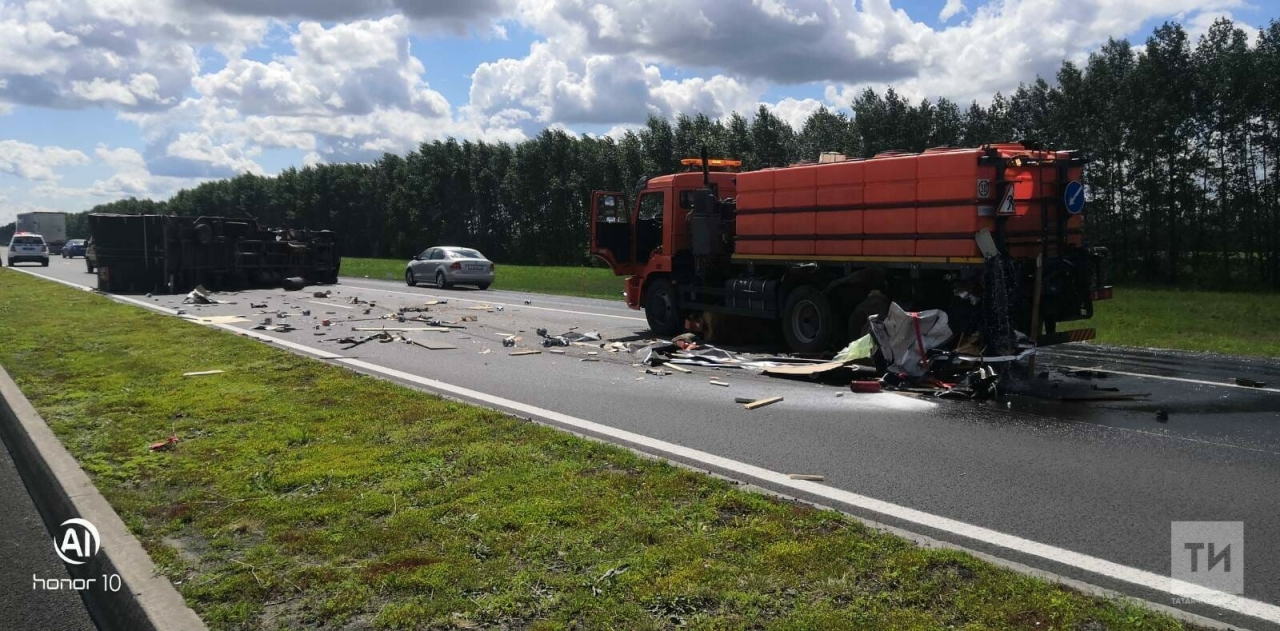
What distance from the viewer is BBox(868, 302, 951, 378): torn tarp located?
10383 mm

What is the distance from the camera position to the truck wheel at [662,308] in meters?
15.7

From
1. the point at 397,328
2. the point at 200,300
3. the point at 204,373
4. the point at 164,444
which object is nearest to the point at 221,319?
the point at 397,328

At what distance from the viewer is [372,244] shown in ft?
270

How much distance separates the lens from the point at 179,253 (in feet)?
89.9

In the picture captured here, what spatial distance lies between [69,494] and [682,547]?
3.81 m

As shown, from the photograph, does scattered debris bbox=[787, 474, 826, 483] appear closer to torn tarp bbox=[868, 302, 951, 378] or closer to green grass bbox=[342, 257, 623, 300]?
torn tarp bbox=[868, 302, 951, 378]

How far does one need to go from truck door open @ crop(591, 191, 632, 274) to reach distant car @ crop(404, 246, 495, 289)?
15.7m

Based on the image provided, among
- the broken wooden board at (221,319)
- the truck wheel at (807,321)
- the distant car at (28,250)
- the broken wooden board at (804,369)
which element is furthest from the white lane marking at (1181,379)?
the distant car at (28,250)

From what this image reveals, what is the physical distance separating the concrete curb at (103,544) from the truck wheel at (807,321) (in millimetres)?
9026

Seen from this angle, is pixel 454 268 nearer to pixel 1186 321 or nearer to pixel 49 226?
pixel 1186 321


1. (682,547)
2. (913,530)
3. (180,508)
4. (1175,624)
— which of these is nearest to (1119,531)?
(913,530)

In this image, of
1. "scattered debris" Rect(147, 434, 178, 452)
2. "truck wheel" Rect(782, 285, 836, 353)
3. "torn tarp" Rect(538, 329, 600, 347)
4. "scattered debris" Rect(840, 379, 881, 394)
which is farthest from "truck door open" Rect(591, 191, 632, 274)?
"scattered debris" Rect(147, 434, 178, 452)

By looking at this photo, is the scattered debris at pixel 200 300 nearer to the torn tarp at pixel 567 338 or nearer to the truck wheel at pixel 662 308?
the torn tarp at pixel 567 338

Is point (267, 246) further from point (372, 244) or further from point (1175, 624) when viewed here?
point (372, 244)
